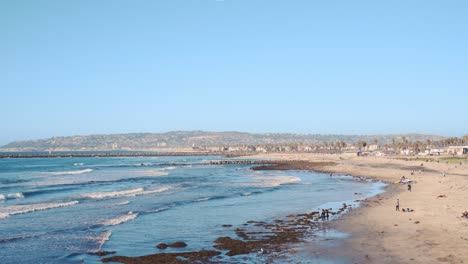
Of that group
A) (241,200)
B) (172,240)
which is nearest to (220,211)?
(241,200)

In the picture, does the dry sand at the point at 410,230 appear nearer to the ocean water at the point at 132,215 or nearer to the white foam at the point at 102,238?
the ocean water at the point at 132,215

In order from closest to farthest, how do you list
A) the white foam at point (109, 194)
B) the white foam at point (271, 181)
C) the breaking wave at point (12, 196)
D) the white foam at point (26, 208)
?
the white foam at point (26, 208), the breaking wave at point (12, 196), the white foam at point (109, 194), the white foam at point (271, 181)

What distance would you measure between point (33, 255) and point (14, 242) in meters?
2.89

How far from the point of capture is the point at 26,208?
3094cm

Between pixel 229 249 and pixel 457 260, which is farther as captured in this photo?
pixel 229 249

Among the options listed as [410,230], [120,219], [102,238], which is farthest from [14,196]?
[410,230]

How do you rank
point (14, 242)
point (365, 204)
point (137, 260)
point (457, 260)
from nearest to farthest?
point (457, 260) → point (137, 260) → point (14, 242) → point (365, 204)

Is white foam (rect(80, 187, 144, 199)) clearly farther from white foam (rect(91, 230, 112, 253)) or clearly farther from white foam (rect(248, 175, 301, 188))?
white foam (rect(91, 230, 112, 253))

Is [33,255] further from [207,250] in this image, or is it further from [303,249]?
[303,249]

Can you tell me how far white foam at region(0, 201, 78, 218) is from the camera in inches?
1143

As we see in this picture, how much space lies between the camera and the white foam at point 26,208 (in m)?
29.0

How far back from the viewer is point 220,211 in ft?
96.6

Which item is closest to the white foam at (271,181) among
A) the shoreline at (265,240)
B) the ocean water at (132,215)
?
the ocean water at (132,215)

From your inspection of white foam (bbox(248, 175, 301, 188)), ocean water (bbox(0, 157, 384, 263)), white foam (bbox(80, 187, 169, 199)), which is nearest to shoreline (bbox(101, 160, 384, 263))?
ocean water (bbox(0, 157, 384, 263))
